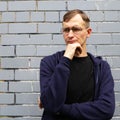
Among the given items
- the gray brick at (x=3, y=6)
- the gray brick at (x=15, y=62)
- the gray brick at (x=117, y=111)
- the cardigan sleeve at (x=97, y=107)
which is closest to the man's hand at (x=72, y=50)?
the cardigan sleeve at (x=97, y=107)

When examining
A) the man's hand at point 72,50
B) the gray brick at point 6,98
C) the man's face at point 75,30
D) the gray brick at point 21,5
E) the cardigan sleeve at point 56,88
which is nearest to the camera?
the cardigan sleeve at point 56,88

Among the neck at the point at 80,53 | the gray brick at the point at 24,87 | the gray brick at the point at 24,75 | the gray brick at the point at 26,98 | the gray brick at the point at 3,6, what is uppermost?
the gray brick at the point at 3,6

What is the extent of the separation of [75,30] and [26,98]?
101 cm

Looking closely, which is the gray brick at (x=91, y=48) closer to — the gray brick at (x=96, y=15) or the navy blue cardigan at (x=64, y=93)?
the gray brick at (x=96, y=15)

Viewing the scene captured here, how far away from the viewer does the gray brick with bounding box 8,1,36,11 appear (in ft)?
11.7

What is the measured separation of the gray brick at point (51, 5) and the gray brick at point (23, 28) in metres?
0.20

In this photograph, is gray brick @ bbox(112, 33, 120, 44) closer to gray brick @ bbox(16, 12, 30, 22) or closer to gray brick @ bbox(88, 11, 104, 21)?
gray brick @ bbox(88, 11, 104, 21)

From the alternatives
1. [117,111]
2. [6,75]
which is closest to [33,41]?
[6,75]

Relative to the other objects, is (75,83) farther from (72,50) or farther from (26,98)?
(26,98)

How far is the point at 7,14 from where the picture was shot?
356 cm

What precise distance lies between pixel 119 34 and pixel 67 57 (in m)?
1.07

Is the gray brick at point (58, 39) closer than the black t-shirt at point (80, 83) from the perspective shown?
No

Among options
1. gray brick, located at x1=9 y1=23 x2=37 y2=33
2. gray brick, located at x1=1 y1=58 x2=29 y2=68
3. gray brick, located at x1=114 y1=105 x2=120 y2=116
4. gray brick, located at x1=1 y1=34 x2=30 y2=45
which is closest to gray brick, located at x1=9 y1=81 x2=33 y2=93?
gray brick, located at x1=1 y1=58 x2=29 y2=68

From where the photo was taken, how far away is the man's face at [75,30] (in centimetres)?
277
